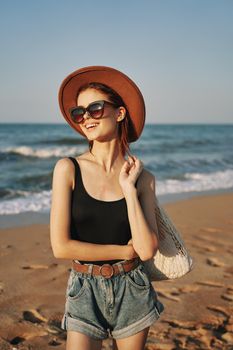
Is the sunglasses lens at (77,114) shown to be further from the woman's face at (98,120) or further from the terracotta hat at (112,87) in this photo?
the terracotta hat at (112,87)

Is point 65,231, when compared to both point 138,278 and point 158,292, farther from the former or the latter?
point 158,292

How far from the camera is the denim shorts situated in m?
2.27

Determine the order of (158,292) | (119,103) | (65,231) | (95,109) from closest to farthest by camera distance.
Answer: (65,231), (95,109), (119,103), (158,292)

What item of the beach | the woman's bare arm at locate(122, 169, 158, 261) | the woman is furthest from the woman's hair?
the beach

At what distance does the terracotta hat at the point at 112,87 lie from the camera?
239 centimetres

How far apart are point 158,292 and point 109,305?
113 inches

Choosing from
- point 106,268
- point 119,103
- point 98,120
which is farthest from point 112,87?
point 106,268

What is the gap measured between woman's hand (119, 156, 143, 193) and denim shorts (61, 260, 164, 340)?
42cm

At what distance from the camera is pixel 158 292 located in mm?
5039

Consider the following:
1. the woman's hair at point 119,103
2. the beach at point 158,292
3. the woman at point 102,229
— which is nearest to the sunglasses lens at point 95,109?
the woman at point 102,229

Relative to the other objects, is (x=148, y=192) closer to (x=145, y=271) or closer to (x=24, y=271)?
(x=145, y=271)

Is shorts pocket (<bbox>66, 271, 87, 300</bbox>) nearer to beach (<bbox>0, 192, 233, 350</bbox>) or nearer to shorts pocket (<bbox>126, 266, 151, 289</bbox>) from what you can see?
shorts pocket (<bbox>126, 266, 151, 289</bbox>)

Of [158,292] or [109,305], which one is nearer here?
[109,305]

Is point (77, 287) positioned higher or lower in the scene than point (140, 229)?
lower
